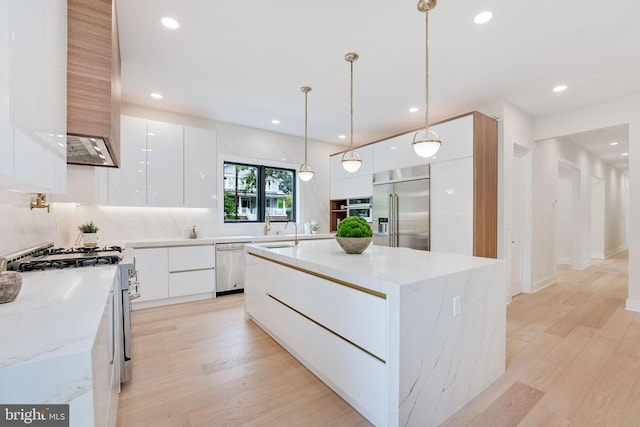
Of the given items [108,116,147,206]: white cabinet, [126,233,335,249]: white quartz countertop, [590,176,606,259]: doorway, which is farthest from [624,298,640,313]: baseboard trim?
[108,116,147,206]: white cabinet

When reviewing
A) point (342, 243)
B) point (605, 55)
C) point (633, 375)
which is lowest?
point (633, 375)

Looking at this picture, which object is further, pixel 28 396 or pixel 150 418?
pixel 150 418

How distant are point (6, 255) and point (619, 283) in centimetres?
778

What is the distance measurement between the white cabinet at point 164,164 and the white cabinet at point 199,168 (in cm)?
8

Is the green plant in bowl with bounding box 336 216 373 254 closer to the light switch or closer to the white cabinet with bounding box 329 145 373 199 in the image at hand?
the light switch

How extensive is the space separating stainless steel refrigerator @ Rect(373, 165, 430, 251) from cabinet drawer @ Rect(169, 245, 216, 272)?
8.52 ft

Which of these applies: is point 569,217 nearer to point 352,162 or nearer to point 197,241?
point 352,162

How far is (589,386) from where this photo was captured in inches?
78.7

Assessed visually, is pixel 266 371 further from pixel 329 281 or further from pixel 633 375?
pixel 633 375

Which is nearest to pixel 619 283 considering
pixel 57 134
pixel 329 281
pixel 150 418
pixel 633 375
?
pixel 633 375

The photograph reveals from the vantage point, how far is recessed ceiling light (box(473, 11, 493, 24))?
7.11 ft

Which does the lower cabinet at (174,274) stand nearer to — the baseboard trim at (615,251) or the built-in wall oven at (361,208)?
the built-in wall oven at (361,208)

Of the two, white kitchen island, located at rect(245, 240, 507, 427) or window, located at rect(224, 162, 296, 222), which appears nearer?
white kitchen island, located at rect(245, 240, 507, 427)

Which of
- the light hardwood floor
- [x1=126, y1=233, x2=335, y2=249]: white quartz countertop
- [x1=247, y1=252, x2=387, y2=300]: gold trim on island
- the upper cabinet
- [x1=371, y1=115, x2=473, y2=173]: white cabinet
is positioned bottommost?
the light hardwood floor
